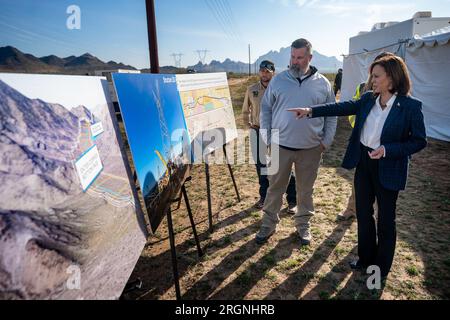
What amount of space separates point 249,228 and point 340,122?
33.3 feet

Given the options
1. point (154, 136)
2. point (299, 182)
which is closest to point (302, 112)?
point (299, 182)

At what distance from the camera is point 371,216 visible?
2867 mm

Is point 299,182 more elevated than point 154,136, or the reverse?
point 154,136

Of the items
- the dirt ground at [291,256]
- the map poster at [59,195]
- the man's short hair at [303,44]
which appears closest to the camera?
the map poster at [59,195]

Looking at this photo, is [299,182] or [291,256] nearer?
[291,256]

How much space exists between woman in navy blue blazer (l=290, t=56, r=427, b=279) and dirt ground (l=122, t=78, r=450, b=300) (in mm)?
333

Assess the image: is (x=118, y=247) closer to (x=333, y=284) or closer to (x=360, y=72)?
(x=333, y=284)

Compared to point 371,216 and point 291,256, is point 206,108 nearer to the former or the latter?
point 291,256

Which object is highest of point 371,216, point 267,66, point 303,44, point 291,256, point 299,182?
point 303,44

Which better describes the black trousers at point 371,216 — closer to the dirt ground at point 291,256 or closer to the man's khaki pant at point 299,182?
the dirt ground at point 291,256

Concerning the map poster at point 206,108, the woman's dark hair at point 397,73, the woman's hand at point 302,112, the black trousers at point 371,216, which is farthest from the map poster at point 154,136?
the woman's dark hair at point 397,73

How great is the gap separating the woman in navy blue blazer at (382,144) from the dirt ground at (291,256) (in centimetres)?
33

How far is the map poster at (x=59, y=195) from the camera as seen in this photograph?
3.81ft

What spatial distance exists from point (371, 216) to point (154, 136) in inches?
86.0
